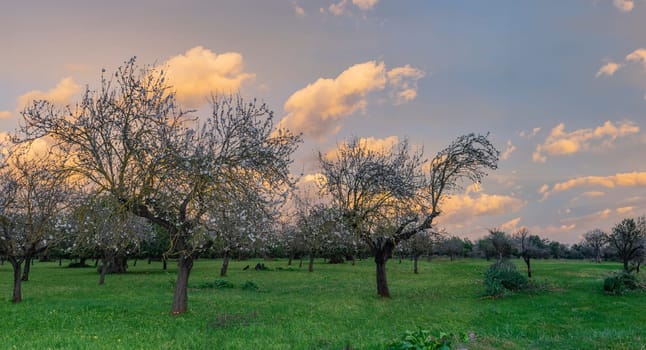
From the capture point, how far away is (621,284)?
101 ft

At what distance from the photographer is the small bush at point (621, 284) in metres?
30.7

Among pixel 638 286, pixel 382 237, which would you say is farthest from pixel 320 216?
pixel 638 286

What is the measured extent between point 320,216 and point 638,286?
24149 millimetres

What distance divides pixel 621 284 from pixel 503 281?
7889 mm

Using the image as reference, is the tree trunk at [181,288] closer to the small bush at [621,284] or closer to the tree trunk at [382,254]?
the tree trunk at [382,254]

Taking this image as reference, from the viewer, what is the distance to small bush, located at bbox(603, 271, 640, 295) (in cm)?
3073

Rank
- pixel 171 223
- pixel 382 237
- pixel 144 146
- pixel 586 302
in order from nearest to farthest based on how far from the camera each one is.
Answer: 1. pixel 144 146
2. pixel 171 223
3. pixel 586 302
4. pixel 382 237

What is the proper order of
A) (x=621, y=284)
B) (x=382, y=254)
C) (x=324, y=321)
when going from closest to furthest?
(x=324, y=321), (x=382, y=254), (x=621, y=284)

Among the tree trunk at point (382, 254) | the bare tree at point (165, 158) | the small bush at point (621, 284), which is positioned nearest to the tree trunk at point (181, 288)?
the bare tree at point (165, 158)

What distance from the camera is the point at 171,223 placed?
21359 mm

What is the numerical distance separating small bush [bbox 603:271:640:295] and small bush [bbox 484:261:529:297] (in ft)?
17.8

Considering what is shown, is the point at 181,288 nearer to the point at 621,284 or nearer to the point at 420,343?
the point at 420,343

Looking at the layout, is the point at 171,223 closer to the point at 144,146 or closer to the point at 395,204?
the point at 144,146

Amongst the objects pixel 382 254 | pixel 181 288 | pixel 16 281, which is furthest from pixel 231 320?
pixel 16 281
